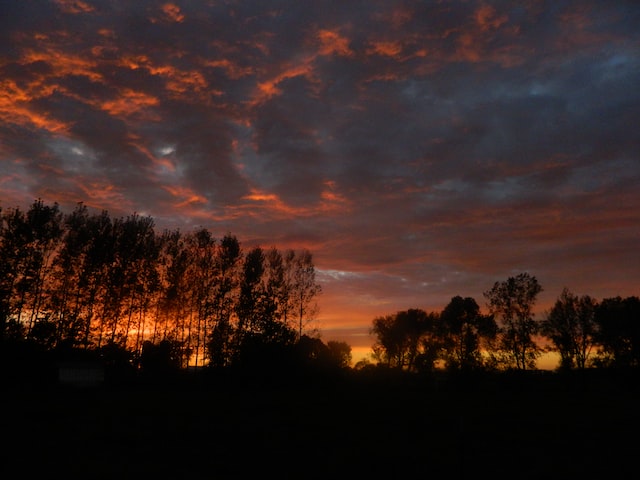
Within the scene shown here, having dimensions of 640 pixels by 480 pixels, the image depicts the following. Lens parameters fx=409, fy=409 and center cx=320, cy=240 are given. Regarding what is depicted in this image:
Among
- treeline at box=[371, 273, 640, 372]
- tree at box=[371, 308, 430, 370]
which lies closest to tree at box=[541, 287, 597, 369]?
treeline at box=[371, 273, 640, 372]

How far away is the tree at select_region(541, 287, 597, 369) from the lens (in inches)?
2790

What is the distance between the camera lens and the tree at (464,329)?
3063 inches

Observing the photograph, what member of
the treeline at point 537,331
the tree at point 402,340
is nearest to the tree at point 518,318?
the treeline at point 537,331

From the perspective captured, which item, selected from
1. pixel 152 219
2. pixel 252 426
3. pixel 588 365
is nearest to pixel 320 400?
pixel 252 426

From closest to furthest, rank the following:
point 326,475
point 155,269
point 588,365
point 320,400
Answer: point 326,475
point 320,400
point 155,269
point 588,365

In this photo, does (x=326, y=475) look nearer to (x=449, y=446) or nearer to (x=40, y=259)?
(x=449, y=446)

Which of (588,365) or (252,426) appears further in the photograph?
(588,365)

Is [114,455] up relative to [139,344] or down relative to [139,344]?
down

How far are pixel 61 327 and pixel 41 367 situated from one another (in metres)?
8.38

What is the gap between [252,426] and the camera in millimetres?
24375

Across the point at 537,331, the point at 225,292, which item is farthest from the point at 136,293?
the point at 537,331

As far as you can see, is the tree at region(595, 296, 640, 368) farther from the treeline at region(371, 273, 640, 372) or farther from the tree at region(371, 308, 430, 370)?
the tree at region(371, 308, 430, 370)

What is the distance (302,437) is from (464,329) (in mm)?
71474

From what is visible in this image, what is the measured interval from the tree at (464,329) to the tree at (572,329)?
10073 millimetres
